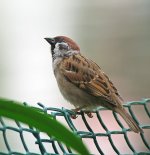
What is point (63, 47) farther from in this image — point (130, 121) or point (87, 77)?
point (130, 121)

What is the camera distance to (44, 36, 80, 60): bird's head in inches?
193

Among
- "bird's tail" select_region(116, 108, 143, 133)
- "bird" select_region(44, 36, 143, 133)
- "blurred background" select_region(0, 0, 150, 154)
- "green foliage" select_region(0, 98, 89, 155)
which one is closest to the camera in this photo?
"green foliage" select_region(0, 98, 89, 155)

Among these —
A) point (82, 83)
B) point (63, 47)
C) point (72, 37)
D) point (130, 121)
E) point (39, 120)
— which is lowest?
point (39, 120)

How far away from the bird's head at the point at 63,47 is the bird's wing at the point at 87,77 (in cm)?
11

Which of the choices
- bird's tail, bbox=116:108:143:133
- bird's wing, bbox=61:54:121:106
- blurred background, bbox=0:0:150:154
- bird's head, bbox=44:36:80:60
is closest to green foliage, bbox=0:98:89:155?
bird's tail, bbox=116:108:143:133

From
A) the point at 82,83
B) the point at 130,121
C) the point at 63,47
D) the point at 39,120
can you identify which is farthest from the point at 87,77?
the point at 39,120

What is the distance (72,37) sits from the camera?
35.1 ft

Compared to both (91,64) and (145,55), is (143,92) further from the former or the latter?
(91,64)

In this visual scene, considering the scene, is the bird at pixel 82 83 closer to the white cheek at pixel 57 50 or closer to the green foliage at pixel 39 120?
the white cheek at pixel 57 50

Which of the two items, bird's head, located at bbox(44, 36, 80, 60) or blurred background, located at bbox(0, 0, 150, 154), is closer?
bird's head, located at bbox(44, 36, 80, 60)

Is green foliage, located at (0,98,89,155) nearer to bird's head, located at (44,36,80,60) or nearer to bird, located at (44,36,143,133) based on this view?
bird, located at (44,36,143,133)

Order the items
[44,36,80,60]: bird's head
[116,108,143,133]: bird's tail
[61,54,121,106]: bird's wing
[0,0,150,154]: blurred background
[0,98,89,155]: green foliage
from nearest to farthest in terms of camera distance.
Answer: [0,98,89,155]: green foliage → [116,108,143,133]: bird's tail → [61,54,121,106]: bird's wing → [44,36,80,60]: bird's head → [0,0,150,154]: blurred background

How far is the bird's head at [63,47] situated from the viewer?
491 centimetres

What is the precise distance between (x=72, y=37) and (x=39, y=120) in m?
9.33
